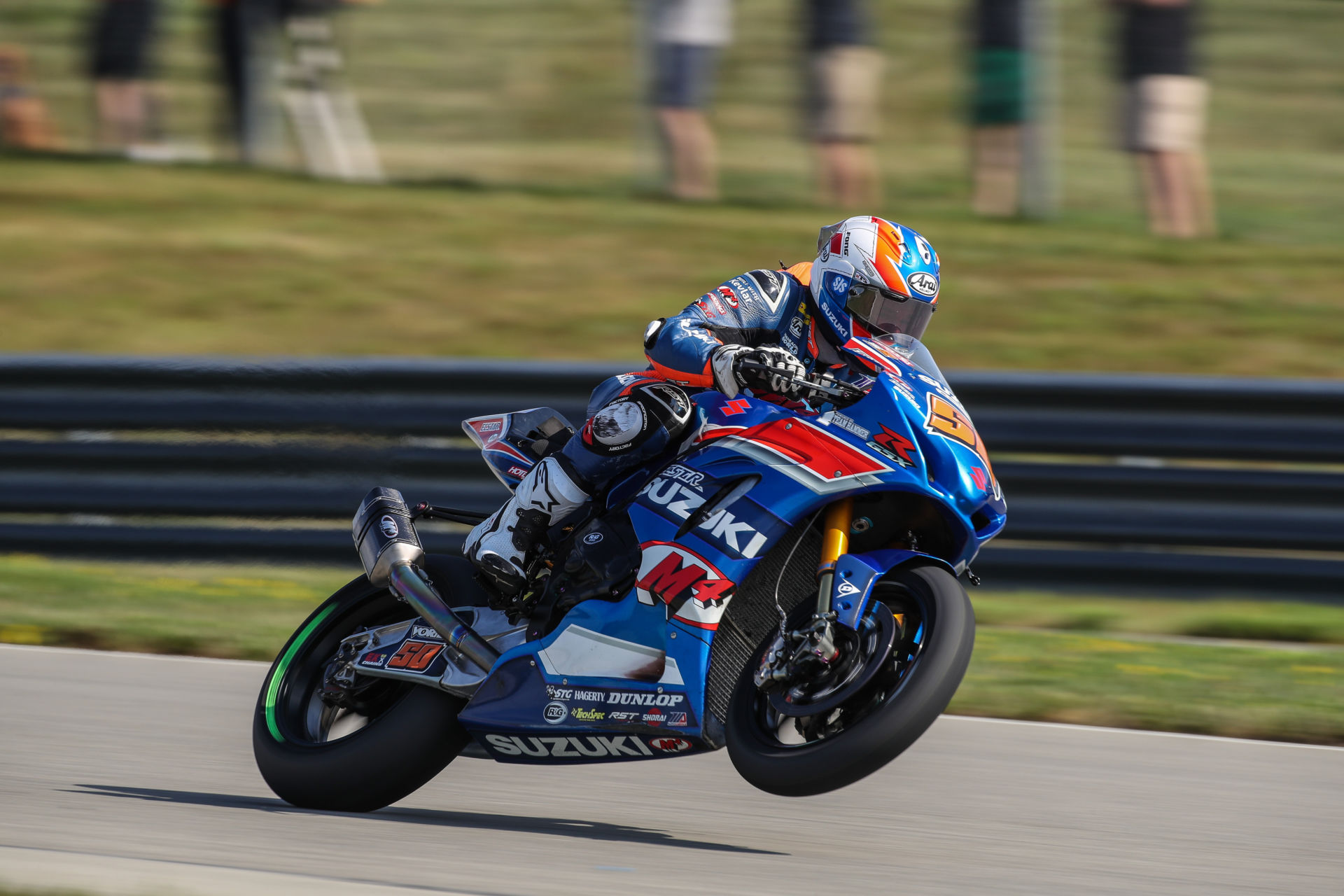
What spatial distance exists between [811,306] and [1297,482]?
12.2 ft

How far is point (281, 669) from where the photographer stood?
4723 mm

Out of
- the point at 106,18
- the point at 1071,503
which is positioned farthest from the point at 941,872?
the point at 106,18

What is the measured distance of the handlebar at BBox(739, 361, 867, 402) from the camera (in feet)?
13.2

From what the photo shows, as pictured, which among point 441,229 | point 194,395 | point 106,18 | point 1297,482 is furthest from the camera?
point 106,18

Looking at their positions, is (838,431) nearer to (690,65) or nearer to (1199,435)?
(1199,435)

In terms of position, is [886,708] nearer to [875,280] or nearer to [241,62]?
[875,280]

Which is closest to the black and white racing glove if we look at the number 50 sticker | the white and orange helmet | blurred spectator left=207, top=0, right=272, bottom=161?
the white and orange helmet

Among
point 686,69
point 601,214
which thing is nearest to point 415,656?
point 686,69

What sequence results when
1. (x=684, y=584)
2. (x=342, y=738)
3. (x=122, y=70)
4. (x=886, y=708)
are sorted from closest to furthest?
1. (x=886, y=708)
2. (x=684, y=584)
3. (x=342, y=738)
4. (x=122, y=70)

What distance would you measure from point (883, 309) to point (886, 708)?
115 centimetres

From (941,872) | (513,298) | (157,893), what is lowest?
(513,298)

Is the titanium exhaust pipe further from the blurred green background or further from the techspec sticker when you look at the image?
the blurred green background

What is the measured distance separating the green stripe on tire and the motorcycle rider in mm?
517

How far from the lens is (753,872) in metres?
3.89
